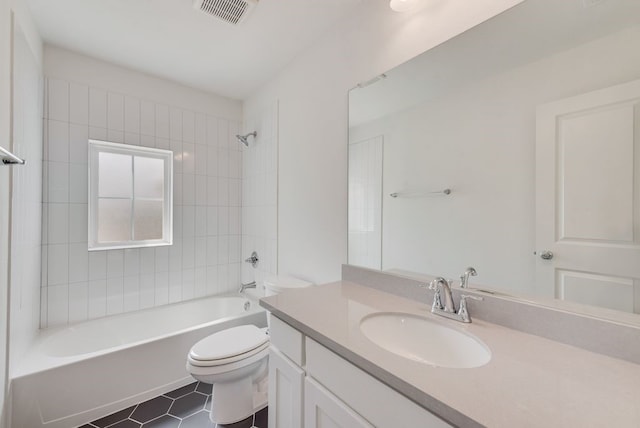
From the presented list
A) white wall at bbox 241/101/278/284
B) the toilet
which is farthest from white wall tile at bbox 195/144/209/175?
the toilet

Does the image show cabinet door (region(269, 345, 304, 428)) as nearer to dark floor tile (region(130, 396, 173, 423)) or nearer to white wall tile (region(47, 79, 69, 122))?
dark floor tile (region(130, 396, 173, 423))

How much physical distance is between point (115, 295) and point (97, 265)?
29 cm

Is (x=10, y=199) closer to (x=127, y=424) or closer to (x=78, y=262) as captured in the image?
(x=78, y=262)

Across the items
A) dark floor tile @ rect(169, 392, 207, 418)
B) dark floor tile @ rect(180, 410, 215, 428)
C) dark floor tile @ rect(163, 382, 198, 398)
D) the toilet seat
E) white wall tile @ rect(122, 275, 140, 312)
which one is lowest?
dark floor tile @ rect(163, 382, 198, 398)

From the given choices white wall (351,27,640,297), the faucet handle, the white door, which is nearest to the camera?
the white door

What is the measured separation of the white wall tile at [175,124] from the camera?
2461 millimetres

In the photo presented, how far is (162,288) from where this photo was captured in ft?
7.94

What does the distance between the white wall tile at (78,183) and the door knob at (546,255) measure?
2861 millimetres

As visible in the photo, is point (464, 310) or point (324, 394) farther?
point (464, 310)

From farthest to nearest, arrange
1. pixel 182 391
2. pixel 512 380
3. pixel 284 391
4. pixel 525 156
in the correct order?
1. pixel 182 391
2. pixel 284 391
3. pixel 525 156
4. pixel 512 380

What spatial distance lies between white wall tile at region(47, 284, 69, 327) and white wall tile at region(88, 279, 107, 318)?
14 cm

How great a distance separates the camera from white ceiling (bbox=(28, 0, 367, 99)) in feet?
5.15

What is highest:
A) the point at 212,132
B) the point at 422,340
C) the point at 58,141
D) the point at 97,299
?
the point at 212,132

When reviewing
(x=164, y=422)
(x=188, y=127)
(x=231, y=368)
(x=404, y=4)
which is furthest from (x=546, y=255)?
(x=188, y=127)
